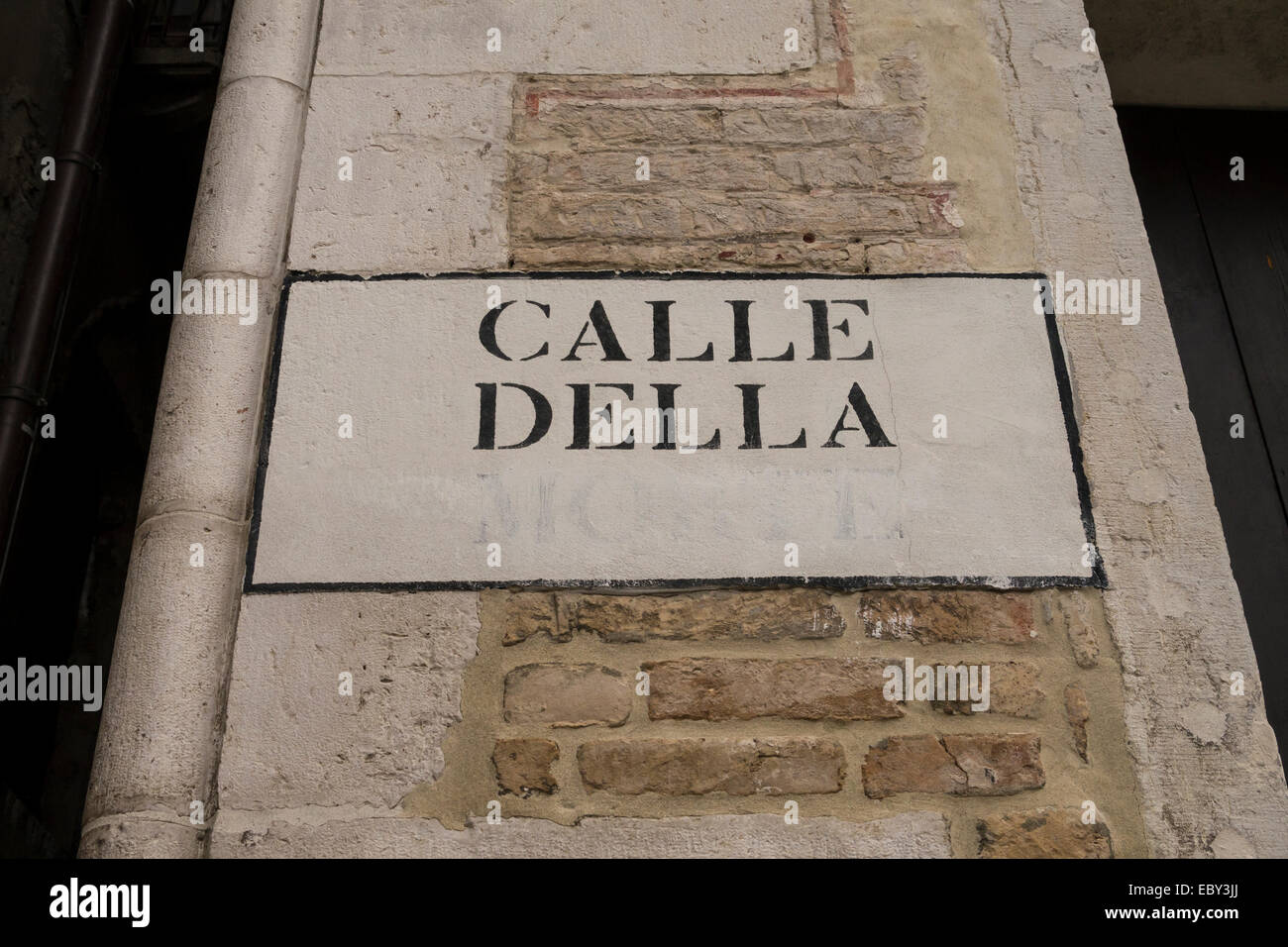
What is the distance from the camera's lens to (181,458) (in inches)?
73.7

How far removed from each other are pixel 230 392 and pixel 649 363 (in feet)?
2.55

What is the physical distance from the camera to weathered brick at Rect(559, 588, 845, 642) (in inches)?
70.7

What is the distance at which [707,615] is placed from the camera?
A: 181 cm

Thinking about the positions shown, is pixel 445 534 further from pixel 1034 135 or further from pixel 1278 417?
pixel 1278 417

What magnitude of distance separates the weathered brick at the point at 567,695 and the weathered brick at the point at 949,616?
1.46 feet

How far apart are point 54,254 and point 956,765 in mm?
2171

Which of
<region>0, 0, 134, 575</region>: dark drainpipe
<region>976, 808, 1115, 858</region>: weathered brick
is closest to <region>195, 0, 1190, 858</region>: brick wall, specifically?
<region>976, 808, 1115, 858</region>: weathered brick

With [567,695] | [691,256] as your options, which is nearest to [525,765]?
[567,695]

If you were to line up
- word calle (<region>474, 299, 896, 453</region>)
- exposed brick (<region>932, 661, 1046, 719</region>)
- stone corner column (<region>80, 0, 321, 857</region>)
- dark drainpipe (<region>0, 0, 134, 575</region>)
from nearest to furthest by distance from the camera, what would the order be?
stone corner column (<region>80, 0, 321, 857</region>) < exposed brick (<region>932, 661, 1046, 719</region>) < word calle (<region>474, 299, 896, 453</region>) < dark drainpipe (<region>0, 0, 134, 575</region>)

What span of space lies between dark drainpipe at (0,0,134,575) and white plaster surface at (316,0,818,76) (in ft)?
2.14

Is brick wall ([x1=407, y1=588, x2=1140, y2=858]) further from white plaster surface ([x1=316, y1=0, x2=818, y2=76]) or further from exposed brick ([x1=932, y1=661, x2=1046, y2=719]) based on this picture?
white plaster surface ([x1=316, y1=0, x2=818, y2=76])

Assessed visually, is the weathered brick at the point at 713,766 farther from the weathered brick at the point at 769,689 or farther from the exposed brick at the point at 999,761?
the exposed brick at the point at 999,761

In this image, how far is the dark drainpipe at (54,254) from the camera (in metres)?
2.20
